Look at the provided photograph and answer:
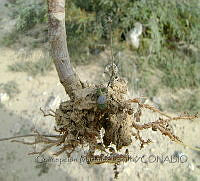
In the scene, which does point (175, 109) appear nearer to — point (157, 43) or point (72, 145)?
point (157, 43)

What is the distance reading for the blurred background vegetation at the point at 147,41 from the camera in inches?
94.7

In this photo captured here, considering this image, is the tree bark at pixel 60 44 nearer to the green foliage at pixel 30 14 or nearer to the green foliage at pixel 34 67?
the green foliage at pixel 34 67

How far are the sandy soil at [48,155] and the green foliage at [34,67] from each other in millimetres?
47

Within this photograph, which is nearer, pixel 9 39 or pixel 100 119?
pixel 100 119

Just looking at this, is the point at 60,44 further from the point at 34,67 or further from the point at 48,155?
the point at 34,67

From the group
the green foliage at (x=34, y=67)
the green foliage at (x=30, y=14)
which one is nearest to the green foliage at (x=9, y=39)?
the green foliage at (x=30, y=14)

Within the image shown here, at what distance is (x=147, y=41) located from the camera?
2.51m

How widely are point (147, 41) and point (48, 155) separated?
4.03 ft

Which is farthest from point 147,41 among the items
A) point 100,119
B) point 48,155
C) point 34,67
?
point 100,119

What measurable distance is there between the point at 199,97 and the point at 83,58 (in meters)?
0.99

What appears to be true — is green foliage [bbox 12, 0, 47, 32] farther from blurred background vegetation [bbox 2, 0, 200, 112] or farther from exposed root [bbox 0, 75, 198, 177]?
exposed root [bbox 0, 75, 198, 177]

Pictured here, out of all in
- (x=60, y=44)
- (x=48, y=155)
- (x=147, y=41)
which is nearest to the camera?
(x=60, y=44)

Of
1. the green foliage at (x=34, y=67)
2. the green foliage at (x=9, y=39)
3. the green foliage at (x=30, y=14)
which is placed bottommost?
the green foliage at (x=34, y=67)

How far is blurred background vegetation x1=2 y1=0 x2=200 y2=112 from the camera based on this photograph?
2.40 metres
